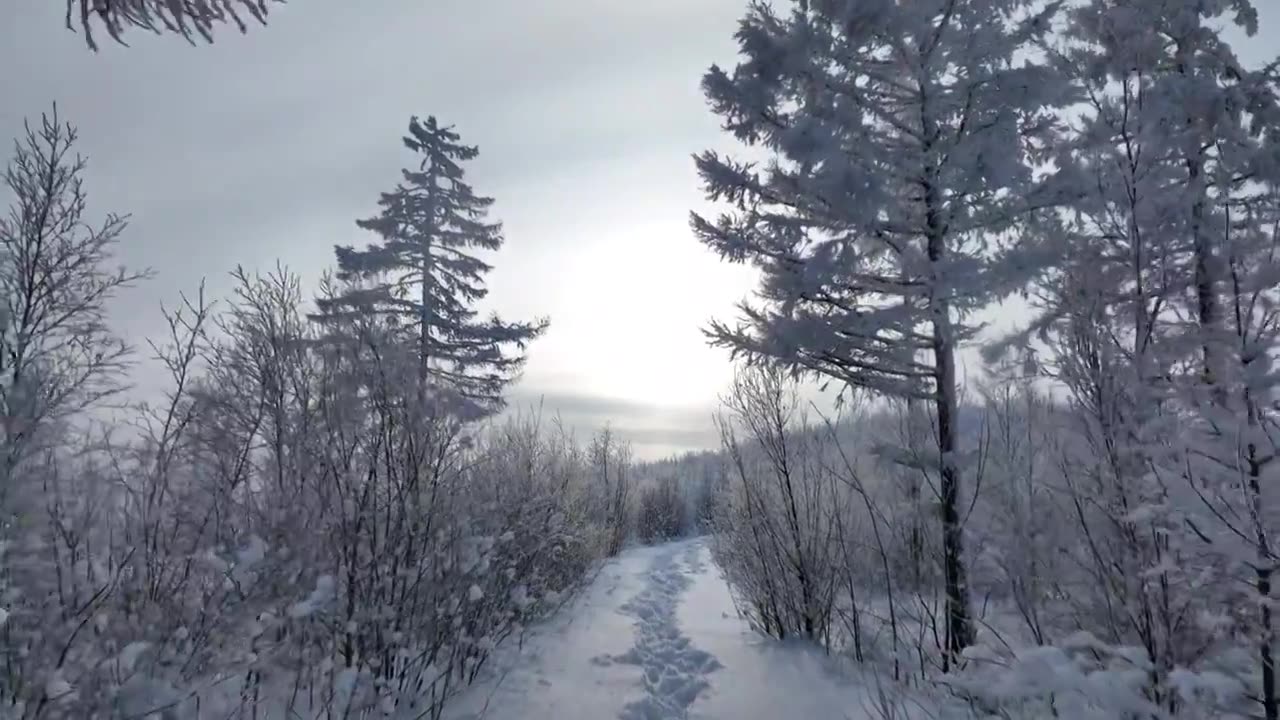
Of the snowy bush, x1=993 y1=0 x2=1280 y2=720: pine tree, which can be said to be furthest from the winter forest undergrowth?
the snowy bush

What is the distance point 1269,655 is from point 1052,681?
1133 mm

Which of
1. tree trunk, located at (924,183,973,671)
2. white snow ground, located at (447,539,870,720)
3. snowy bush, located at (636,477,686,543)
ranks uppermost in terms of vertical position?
tree trunk, located at (924,183,973,671)

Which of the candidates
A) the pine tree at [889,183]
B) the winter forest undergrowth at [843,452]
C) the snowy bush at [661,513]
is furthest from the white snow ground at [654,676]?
Answer: the snowy bush at [661,513]

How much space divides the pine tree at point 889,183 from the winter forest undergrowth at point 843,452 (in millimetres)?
35

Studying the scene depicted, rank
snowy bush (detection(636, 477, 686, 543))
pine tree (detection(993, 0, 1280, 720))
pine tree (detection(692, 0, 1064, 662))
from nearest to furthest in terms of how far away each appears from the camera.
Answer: pine tree (detection(993, 0, 1280, 720)) < pine tree (detection(692, 0, 1064, 662)) < snowy bush (detection(636, 477, 686, 543))

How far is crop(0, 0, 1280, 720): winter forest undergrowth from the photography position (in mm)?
2709

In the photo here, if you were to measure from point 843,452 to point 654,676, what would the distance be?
3507mm

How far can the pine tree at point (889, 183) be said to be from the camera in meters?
5.09

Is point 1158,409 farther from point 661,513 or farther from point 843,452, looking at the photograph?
point 661,513

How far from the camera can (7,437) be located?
2.62m

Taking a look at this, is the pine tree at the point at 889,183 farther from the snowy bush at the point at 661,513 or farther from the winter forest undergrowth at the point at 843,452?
the snowy bush at the point at 661,513

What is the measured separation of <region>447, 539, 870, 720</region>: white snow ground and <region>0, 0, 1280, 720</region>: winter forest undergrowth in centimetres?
9

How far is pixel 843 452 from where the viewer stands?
18.2 ft

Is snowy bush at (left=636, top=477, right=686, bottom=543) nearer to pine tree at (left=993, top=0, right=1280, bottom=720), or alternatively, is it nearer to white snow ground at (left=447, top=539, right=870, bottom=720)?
white snow ground at (left=447, top=539, right=870, bottom=720)
